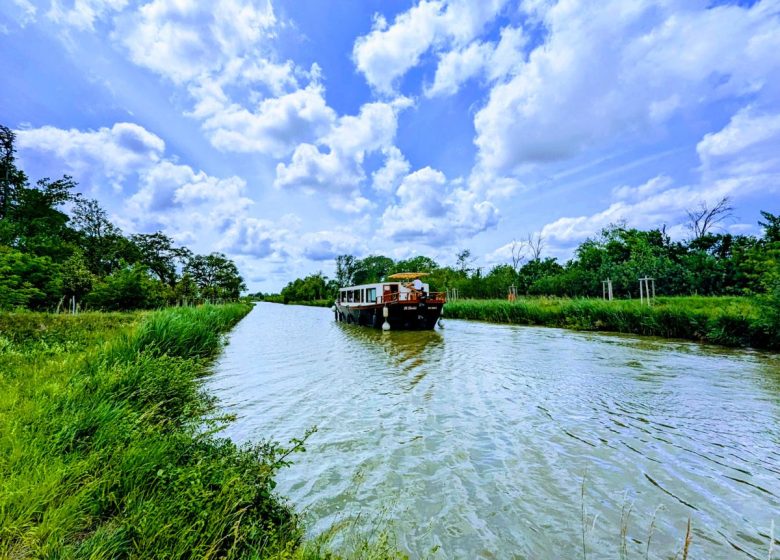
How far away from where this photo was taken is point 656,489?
137 inches

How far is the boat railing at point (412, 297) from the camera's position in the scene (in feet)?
67.5

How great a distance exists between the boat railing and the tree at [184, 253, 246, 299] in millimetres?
33459

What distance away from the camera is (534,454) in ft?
→ 14.0

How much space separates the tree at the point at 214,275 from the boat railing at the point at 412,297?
33.5 m

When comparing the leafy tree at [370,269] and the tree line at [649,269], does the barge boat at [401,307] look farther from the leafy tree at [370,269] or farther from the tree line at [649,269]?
the leafy tree at [370,269]

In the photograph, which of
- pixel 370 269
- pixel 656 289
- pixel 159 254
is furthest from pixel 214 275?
pixel 656 289

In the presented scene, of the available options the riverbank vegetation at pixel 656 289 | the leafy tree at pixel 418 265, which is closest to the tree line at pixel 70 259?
the riverbank vegetation at pixel 656 289

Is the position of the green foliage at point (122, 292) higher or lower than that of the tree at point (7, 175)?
lower

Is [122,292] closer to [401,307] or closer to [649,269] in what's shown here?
[401,307]

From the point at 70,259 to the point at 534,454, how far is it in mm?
28782

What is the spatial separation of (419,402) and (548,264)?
42470mm

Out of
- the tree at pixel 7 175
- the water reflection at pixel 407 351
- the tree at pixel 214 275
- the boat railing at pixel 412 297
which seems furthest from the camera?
the tree at pixel 214 275

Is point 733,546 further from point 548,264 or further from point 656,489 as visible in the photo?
point 548,264

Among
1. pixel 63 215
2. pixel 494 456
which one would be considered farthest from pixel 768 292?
pixel 63 215
